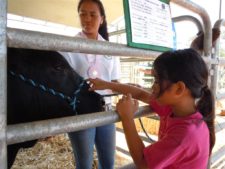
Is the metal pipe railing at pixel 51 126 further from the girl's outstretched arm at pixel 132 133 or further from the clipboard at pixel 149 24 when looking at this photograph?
the clipboard at pixel 149 24

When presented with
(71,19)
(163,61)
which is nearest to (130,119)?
(163,61)

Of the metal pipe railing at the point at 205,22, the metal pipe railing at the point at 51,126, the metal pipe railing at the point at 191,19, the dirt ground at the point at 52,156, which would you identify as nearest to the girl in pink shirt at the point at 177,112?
the metal pipe railing at the point at 51,126

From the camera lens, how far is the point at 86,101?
2.75 feet

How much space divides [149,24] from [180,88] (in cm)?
25

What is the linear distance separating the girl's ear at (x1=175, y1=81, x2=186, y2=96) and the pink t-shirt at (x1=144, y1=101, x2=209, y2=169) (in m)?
0.10

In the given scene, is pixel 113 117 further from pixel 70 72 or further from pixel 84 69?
pixel 84 69

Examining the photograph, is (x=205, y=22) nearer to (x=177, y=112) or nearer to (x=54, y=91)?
(x=177, y=112)

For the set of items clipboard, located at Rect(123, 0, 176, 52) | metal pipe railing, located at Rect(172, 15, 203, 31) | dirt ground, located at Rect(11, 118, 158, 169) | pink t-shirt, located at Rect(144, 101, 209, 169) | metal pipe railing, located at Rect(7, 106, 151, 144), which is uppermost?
metal pipe railing, located at Rect(172, 15, 203, 31)

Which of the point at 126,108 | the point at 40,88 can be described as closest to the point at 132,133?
the point at 126,108

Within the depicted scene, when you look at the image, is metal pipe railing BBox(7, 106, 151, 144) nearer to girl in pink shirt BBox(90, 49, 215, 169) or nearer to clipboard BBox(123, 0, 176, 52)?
girl in pink shirt BBox(90, 49, 215, 169)

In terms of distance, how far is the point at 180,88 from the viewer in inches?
38.0

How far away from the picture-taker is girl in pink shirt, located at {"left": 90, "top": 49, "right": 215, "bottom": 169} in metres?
0.90

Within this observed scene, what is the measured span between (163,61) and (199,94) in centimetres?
20

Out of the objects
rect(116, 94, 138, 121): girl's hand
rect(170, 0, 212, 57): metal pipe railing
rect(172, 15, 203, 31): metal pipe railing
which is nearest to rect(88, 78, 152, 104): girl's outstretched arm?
rect(116, 94, 138, 121): girl's hand
